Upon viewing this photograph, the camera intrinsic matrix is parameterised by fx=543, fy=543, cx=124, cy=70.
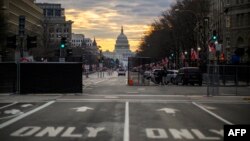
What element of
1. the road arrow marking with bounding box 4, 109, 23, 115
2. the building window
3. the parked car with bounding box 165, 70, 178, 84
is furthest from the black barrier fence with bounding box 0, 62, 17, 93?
the building window

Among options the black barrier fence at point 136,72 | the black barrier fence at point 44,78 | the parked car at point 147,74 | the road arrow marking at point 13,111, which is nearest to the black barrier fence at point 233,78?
the black barrier fence at point 44,78

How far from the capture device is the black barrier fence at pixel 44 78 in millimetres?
33594

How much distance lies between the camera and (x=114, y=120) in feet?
63.0

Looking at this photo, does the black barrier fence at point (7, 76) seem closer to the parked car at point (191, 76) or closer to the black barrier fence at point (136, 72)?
the black barrier fence at point (136, 72)

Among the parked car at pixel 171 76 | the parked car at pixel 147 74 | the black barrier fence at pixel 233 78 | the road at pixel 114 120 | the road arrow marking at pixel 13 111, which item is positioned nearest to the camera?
the road at pixel 114 120

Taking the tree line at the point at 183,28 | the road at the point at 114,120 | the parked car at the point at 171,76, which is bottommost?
the road at the point at 114,120

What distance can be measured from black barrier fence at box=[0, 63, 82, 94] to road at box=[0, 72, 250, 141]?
16.3ft

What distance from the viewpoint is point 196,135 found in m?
15.4

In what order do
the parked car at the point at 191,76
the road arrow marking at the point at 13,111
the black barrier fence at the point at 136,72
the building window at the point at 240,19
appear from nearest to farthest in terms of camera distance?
the road arrow marking at the point at 13,111
the parked car at the point at 191,76
the black barrier fence at the point at 136,72
the building window at the point at 240,19

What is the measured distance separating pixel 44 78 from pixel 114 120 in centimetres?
1541

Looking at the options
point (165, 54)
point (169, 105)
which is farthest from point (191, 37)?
point (169, 105)

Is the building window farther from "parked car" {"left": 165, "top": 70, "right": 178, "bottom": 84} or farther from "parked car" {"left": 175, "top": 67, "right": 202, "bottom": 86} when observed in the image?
"parked car" {"left": 175, "top": 67, "right": 202, "bottom": 86}

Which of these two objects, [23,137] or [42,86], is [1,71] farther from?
[23,137]

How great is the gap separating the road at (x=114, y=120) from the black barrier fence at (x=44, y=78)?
195 inches
